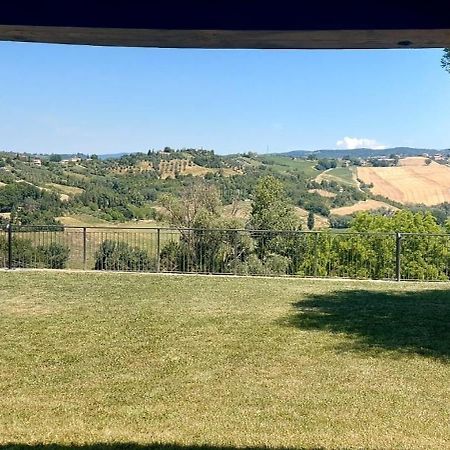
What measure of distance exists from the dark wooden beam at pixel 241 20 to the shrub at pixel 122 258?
10.8 metres

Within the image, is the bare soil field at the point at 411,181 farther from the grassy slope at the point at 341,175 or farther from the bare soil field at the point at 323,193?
the bare soil field at the point at 323,193

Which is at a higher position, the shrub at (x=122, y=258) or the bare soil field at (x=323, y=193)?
the bare soil field at (x=323, y=193)

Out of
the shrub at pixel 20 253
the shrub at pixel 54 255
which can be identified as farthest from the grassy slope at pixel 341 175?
the shrub at pixel 20 253

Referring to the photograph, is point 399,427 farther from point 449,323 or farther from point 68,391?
point 449,323

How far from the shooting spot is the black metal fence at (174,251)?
504 inches

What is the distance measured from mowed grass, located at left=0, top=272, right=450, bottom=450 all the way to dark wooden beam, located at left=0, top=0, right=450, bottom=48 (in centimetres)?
265

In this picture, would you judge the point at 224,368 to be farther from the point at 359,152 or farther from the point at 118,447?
the point at 359,152

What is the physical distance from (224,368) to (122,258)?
7752 mm

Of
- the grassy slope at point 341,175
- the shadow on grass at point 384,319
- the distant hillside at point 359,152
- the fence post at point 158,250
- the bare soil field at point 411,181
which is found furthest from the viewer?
the distant hillside at point 359,152

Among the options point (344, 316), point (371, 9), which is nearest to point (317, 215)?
point (344, 316)

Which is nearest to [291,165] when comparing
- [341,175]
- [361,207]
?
[341,175]

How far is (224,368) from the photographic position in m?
5.58

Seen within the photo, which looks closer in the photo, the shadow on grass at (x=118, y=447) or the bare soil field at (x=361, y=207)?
the shadow on grass at (x=118, y=447)

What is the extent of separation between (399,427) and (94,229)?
10.1 m
